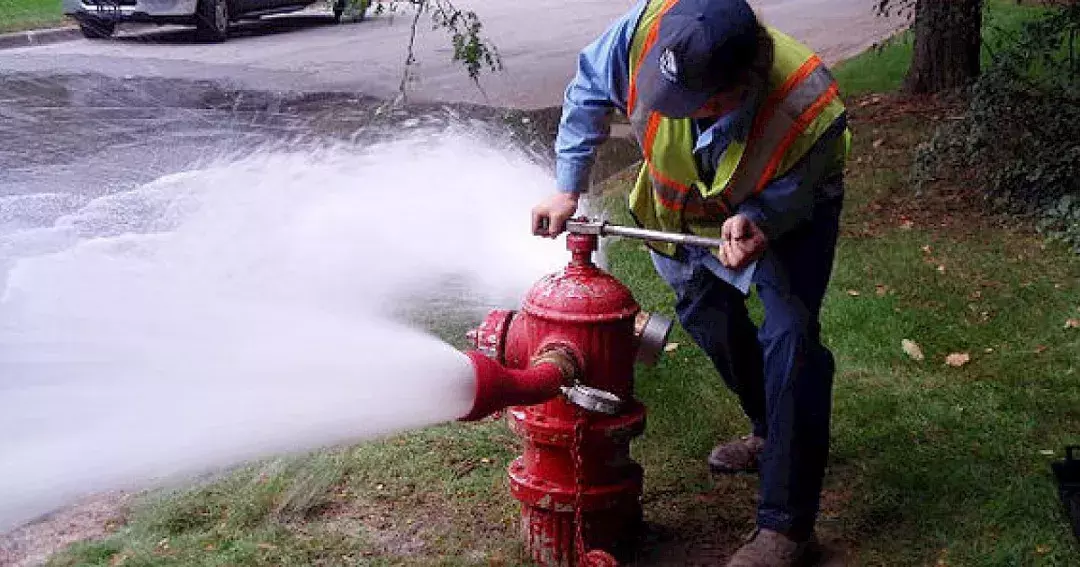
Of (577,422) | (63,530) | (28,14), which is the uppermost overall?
(28,14)

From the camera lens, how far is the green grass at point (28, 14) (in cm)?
1656

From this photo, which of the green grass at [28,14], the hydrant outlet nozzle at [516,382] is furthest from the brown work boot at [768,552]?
the green grass at [28,14]

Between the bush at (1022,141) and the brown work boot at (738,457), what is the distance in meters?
3.07

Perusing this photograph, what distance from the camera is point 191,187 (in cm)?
736

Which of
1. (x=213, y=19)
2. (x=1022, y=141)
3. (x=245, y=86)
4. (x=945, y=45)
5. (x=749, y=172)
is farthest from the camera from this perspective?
(x=213, y=19)

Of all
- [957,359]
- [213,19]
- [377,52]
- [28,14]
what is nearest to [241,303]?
[957,359]

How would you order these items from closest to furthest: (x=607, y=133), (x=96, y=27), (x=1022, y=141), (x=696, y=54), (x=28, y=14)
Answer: (x=696, y=54) < (x=607, y=133) < (x=1022, y=141) < (x=96, y=27) < (x=28, y=14)

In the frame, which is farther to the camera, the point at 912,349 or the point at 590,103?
the point at 912,349

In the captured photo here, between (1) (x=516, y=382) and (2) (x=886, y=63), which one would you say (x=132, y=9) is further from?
(1) (x=516, y=382)

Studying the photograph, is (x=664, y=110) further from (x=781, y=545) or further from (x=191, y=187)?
(x=191, y=187)

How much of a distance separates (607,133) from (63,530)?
2.01m

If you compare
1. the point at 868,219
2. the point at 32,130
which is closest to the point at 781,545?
the point at 868,219

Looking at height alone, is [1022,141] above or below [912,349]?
above

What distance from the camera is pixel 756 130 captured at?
120 inches
